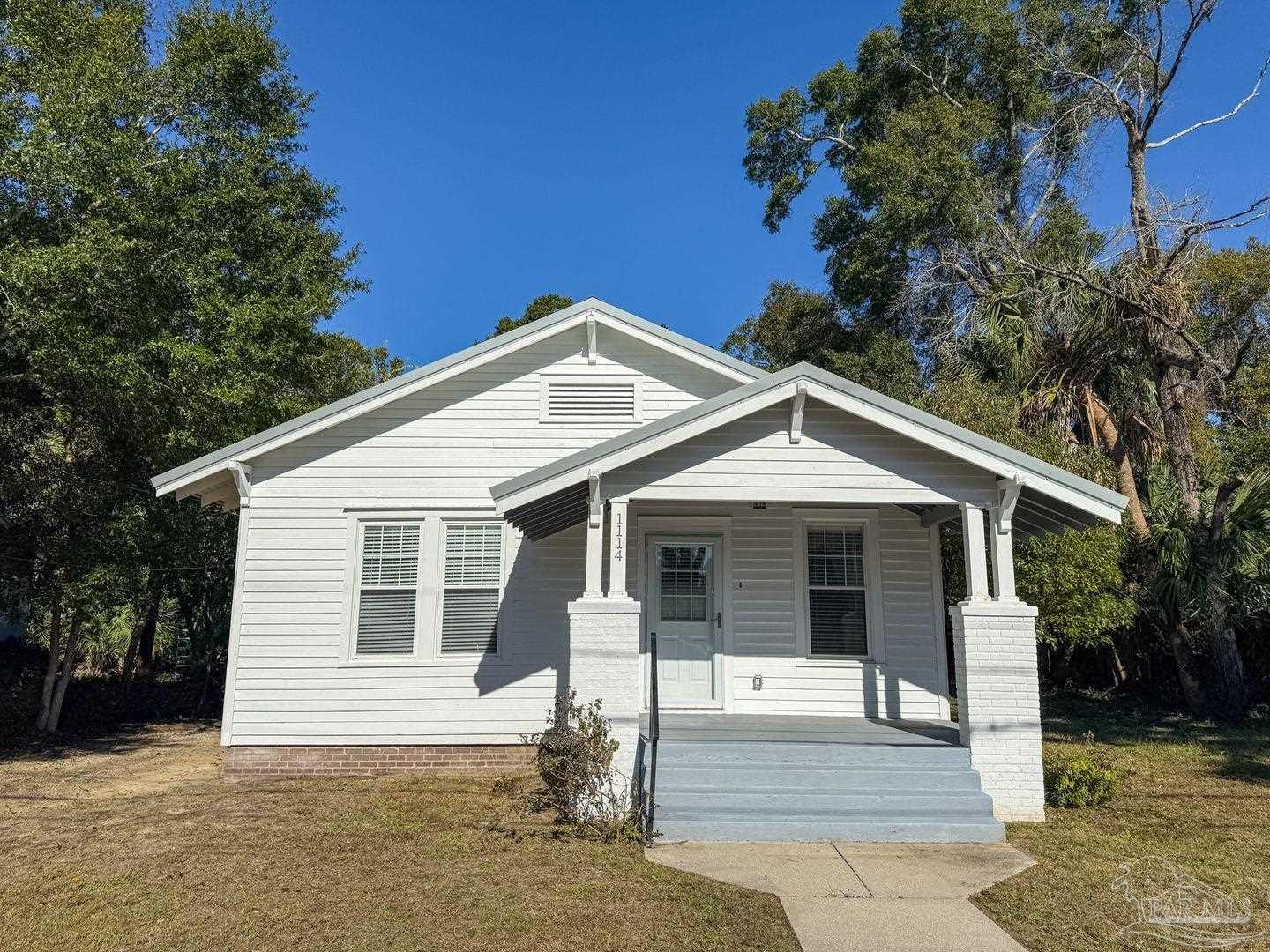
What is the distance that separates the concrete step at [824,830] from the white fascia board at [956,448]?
3062 millimetres

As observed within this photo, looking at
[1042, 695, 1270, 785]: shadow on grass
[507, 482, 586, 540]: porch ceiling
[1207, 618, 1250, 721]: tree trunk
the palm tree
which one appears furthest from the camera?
[1207, 618, 1250, 721]: tree trunk

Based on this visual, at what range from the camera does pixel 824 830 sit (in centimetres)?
681

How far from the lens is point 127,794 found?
9.00 m

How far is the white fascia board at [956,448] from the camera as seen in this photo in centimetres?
749

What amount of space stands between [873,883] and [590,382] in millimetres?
6738

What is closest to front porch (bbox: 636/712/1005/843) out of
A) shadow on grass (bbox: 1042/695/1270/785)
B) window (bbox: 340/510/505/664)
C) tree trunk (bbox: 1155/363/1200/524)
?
window (bbox: 340/510/505/664)

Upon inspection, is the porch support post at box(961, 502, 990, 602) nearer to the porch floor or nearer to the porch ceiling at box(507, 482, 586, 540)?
the porch floor

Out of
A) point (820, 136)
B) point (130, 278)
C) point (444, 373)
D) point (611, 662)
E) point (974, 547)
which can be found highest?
point (820, 136)

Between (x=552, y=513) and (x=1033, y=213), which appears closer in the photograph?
(x=552, y=513)

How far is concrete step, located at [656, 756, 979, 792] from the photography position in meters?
7.15

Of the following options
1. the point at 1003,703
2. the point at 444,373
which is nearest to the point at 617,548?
the point at 444,373

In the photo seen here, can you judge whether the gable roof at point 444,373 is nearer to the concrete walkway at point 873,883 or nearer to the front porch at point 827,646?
the front porch at point 827,646

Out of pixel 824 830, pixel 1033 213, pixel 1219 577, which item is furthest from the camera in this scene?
pixel 1033 213

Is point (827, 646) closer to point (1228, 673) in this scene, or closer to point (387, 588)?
point (387, 588)
